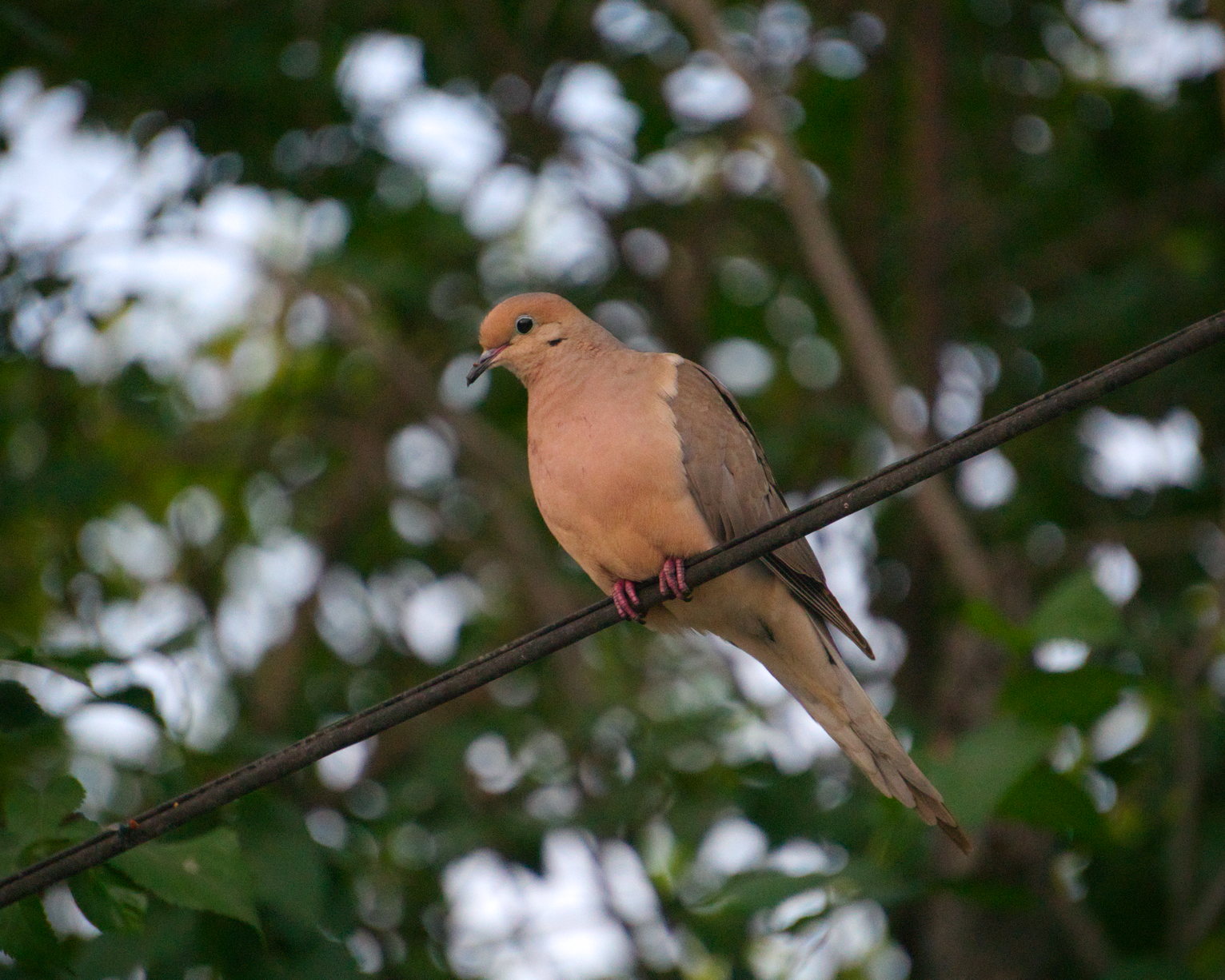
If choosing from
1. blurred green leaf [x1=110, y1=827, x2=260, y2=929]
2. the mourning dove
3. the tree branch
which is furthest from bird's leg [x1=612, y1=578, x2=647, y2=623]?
the tree branch

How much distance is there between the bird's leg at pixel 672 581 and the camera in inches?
126

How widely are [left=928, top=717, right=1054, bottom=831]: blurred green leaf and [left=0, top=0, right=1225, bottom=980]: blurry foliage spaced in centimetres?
39

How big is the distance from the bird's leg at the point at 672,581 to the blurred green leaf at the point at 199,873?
1163 millimetres

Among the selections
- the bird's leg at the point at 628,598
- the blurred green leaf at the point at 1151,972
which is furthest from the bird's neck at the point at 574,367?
the blurred green leaf at the point at 1151,972

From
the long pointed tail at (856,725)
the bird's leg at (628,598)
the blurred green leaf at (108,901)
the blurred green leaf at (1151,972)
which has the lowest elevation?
the blurred green leaf at (1151,972)

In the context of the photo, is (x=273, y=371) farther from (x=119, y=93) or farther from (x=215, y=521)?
(x=119, y=93)

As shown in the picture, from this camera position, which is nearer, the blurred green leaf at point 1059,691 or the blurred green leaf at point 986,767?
the blurred green leaf at point 986,767

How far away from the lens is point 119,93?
5.25 m

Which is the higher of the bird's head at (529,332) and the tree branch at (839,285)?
the bird's head at (529,332)

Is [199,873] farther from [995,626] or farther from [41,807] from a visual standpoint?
[995,626]

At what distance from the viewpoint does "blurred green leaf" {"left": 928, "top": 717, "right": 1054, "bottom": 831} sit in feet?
10.2

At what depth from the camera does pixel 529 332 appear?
3.95 meters

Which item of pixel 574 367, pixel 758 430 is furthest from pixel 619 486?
pixel 758 430

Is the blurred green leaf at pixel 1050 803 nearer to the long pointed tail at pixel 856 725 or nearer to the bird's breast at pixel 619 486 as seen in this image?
→ the long pointed tail at pixel 856 725
